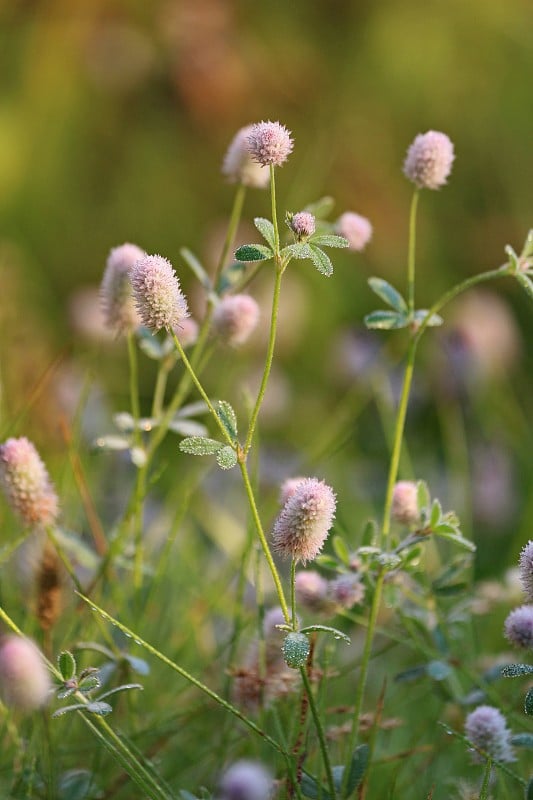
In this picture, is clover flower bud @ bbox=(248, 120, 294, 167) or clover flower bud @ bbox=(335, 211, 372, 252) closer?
clover flower bud @ bbox=(248, 120, 294, 167)

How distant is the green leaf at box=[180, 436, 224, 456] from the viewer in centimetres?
77

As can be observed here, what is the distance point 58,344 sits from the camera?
8.73ft

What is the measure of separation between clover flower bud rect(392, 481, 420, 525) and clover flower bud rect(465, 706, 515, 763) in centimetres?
18

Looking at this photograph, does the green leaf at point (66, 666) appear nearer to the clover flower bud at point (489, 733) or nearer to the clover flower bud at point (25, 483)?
the clover flower bud at point (25, 483)

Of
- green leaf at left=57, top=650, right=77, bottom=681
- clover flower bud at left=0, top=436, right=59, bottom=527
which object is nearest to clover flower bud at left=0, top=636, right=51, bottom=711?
green leaf at left=57, top=650, right=77, bottom=681

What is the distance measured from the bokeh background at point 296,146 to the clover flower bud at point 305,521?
1667mm

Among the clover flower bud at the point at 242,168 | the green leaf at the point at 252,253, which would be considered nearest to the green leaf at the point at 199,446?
the green leaf at the point at 252,253

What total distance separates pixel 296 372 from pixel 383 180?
59cm

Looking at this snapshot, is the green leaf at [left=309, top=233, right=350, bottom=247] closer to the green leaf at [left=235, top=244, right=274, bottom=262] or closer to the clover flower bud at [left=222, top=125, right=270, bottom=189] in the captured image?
the green leaf at [left=235, top=244, right=274, bottom=262]

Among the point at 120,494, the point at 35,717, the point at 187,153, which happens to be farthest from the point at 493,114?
the point at 35,717

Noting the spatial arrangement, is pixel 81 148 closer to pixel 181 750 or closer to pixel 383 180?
pixel 383 180

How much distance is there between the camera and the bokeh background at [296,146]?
8.56 feet

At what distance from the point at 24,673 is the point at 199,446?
0.22 metres

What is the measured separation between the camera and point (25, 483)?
0.93 meters
